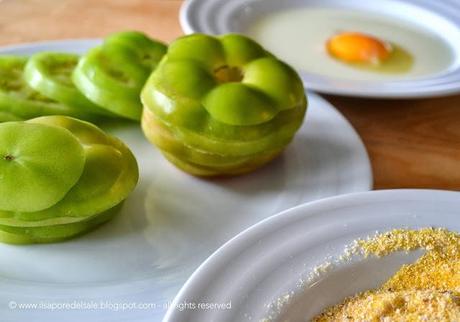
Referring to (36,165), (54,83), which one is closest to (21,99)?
(54,83)

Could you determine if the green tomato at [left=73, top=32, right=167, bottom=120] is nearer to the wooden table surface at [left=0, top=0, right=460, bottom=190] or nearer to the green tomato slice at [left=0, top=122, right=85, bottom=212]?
the green tomato slice at [left=0, top=122, right=85, bottom=212]

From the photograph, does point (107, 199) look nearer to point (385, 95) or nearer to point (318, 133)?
point (318, 133)

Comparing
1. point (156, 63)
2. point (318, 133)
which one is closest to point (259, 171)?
point (318, 133)

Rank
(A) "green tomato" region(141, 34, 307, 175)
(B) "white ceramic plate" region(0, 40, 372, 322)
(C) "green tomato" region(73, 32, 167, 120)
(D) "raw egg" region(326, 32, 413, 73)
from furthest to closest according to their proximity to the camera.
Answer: (D) "raw egg" region(326, 32, 413, 73)
(C) "green tomato" region(73, 32, 167, 120)
(A) "green tomato" region(141, 34, 307, 175)
(B) "white ceramic plate" region(0, 40, 372, 322)

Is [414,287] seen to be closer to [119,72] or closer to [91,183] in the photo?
[91,183]

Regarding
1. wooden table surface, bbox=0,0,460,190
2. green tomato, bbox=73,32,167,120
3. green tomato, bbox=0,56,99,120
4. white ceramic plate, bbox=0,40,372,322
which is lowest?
white ceramic plate, bbox=0,40,372,322

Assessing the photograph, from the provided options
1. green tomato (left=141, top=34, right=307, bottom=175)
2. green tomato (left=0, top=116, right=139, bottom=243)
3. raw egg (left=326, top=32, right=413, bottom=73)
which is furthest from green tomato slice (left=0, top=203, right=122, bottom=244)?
raw egg (left=326, top=32, right=413, bottom=73)

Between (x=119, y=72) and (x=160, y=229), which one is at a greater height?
(x=119, y=72)
